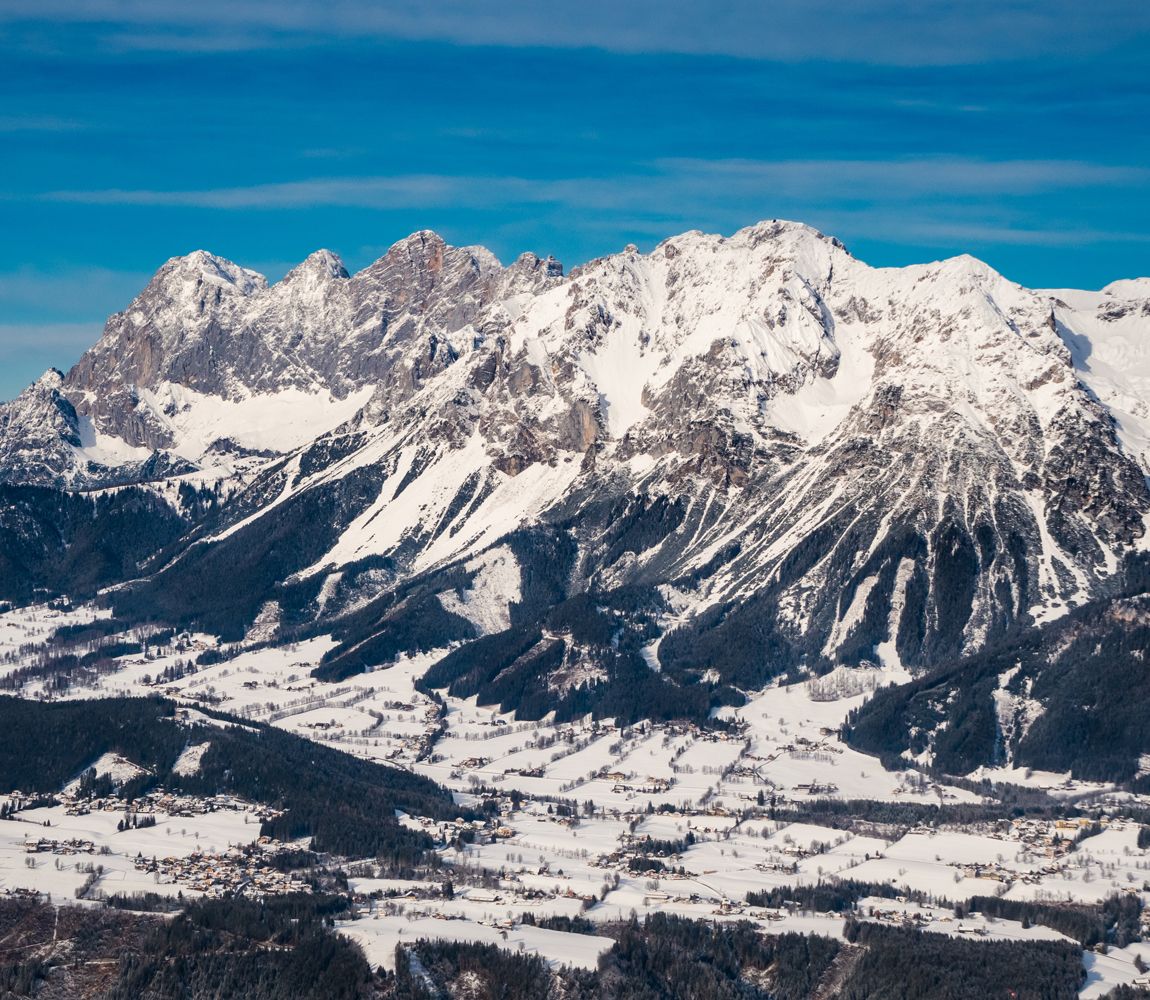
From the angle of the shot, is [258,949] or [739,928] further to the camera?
[739,928]

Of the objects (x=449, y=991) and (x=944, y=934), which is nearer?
(x=449, y=991)

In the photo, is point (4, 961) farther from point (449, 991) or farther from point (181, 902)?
point (449, 991)

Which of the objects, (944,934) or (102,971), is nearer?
(102,971)

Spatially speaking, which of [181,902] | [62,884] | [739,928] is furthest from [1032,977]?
[62,884]

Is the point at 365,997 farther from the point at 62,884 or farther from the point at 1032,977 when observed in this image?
the point at 1032,977

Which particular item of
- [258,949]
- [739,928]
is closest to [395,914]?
[258,949]

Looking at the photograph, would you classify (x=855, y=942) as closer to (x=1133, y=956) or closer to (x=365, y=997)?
(x=1133, y=956)

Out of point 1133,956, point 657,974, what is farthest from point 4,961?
point 1133,956
